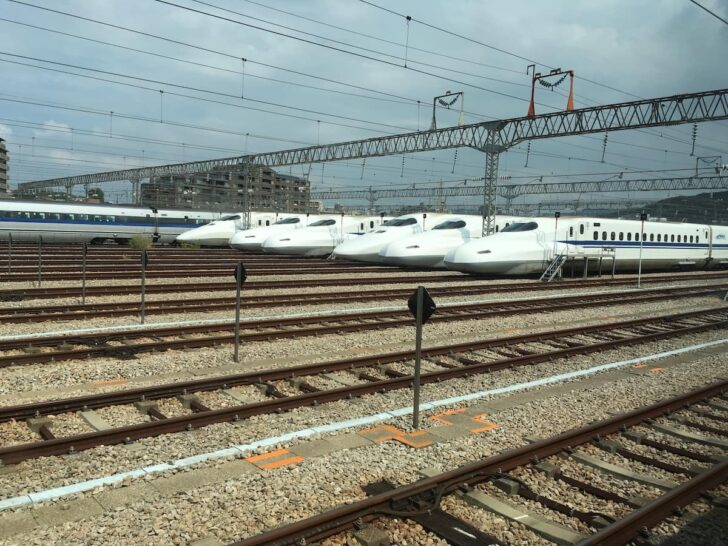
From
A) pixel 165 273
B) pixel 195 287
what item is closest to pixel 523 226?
pixel 195 287

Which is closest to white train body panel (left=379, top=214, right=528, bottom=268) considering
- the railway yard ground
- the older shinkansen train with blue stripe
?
the older shinkansen train with blue stripe

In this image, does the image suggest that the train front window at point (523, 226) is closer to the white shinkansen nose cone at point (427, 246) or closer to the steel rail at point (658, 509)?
the white shinkansen nose cone at point (427, 246)

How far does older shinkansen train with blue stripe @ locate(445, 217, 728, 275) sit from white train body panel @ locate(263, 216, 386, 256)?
8.67m

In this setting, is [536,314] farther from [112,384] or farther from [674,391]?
[112,384]

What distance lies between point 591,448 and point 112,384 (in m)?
5.44

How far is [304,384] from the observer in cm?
728

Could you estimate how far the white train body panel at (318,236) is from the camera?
29047 mm

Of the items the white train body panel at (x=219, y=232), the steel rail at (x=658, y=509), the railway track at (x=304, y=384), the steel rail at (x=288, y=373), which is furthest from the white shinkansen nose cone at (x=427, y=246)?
the steel rail at (x=658, y=509)

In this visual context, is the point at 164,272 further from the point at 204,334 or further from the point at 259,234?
the point at 259,234

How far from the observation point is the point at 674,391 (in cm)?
791

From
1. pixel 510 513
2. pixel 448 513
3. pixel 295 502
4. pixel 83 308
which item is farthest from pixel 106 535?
pixel 83 308

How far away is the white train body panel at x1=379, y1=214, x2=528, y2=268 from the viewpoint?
23.8 m

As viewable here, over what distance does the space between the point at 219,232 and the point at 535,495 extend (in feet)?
106

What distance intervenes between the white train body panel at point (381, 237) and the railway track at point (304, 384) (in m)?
13.8
